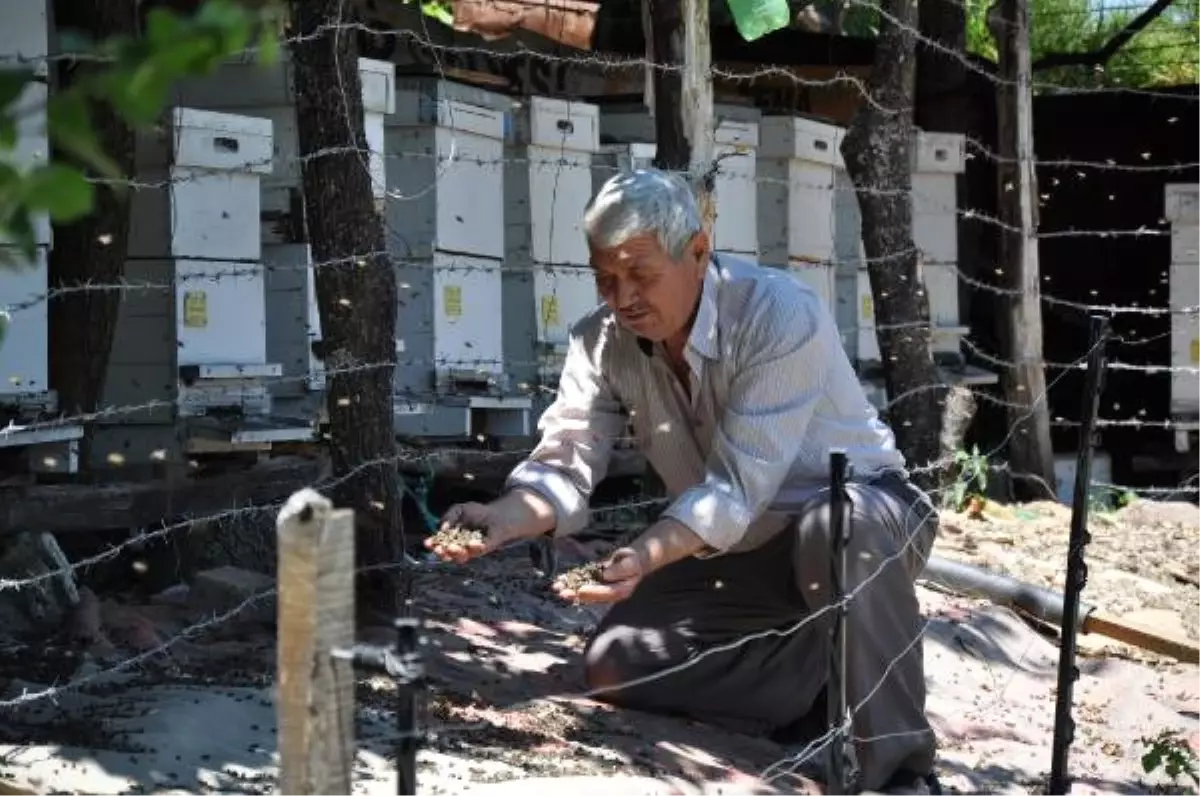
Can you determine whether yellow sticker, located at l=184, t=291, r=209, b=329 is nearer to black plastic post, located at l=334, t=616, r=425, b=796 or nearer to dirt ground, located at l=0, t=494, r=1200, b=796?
dirt ground, located at l=0, t=494, r=1200, b=796

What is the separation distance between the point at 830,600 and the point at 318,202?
6.19 ft

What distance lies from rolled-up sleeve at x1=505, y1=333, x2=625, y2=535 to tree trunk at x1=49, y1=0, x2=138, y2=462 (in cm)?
253

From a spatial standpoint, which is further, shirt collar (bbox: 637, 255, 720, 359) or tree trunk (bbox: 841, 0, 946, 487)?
tree trunk (bbox: 841, 0, 946, 487)

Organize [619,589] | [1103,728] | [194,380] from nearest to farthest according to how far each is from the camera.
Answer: [619,589]
[1103,728]
[194,380]

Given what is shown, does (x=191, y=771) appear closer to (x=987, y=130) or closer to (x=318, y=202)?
(x=318, y=202)

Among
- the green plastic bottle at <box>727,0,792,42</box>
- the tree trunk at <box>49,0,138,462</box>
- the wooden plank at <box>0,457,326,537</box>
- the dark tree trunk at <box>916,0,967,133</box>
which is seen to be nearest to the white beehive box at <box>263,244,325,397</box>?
the wooden plank at <box>0,457,326,537</box>

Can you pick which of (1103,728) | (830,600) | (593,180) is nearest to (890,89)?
(593,180)

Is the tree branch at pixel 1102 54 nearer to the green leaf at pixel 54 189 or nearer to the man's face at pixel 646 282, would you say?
the man's face at pixel 646 282

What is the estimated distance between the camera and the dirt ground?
4207mm

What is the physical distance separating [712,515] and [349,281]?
1.56 meters

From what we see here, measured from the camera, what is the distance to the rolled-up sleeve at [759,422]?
4.28m

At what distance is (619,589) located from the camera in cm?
401

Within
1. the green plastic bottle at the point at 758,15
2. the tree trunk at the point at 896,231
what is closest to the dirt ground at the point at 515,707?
the tree trunk at the point at 896,231

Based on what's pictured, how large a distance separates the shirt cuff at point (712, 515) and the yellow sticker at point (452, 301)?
3829 millimetres
